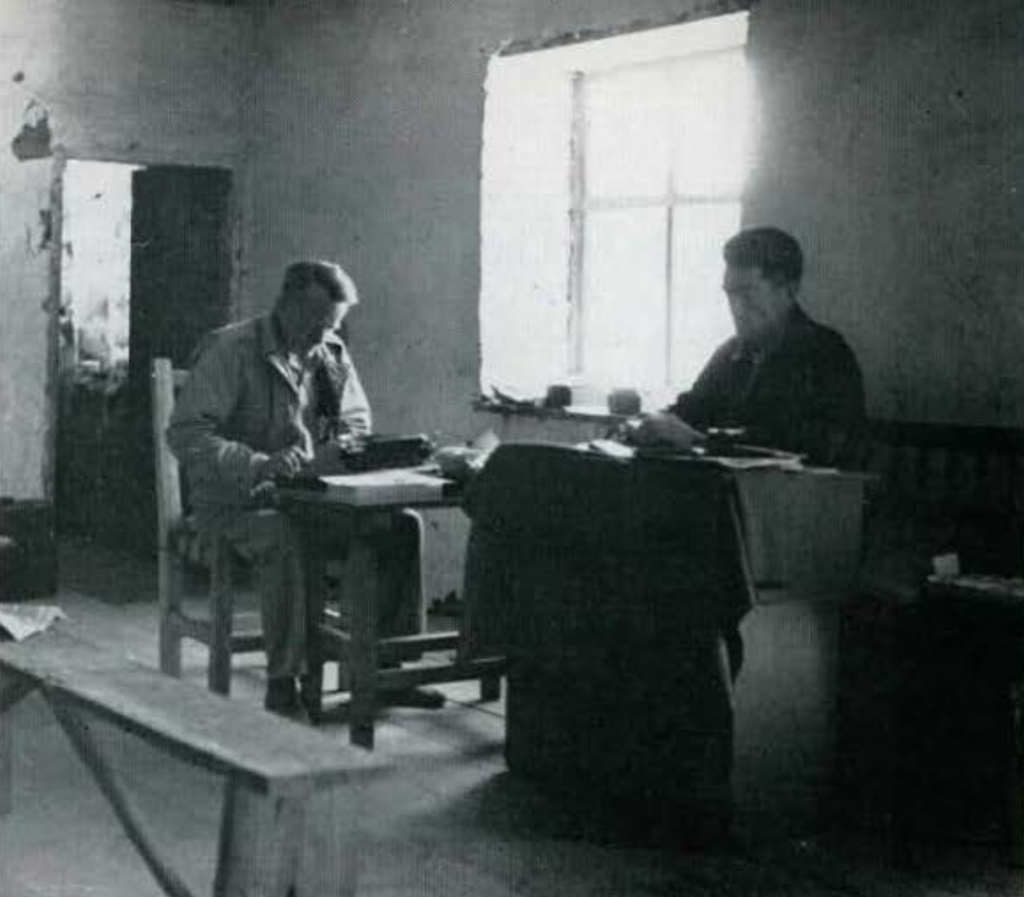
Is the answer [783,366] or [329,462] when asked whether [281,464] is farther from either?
[783,366]

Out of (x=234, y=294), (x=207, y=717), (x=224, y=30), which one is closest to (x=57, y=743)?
(x=207, y=717)

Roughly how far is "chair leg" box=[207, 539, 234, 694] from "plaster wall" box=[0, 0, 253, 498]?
3.47 metres

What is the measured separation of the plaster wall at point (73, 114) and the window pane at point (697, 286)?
3.14m

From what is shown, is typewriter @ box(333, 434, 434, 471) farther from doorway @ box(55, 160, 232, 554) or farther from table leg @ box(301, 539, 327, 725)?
doorway @ box(55, 160, 232, 554)

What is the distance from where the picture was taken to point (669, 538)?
401 centimetres

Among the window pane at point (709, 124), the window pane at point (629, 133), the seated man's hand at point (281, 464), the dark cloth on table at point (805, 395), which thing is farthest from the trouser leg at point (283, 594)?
the window pane at point (629, 133)

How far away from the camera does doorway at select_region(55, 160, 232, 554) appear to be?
8.91 metres

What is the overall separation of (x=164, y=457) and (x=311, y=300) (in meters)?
0.78

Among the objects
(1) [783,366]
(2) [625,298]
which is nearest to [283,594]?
(1) [783,366]

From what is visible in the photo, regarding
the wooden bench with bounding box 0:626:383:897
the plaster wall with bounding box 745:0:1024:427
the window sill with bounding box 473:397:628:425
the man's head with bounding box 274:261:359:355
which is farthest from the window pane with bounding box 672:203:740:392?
the wooden bench with bounding box 0:626:383:897

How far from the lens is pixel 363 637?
4883mm

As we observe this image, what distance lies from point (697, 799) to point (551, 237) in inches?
147

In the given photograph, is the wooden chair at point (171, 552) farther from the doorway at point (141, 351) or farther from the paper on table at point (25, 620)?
the doorway at point (141, 351)

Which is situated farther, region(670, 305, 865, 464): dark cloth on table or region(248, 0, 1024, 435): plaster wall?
region(248, 0, 1024, 435): plaster wall
